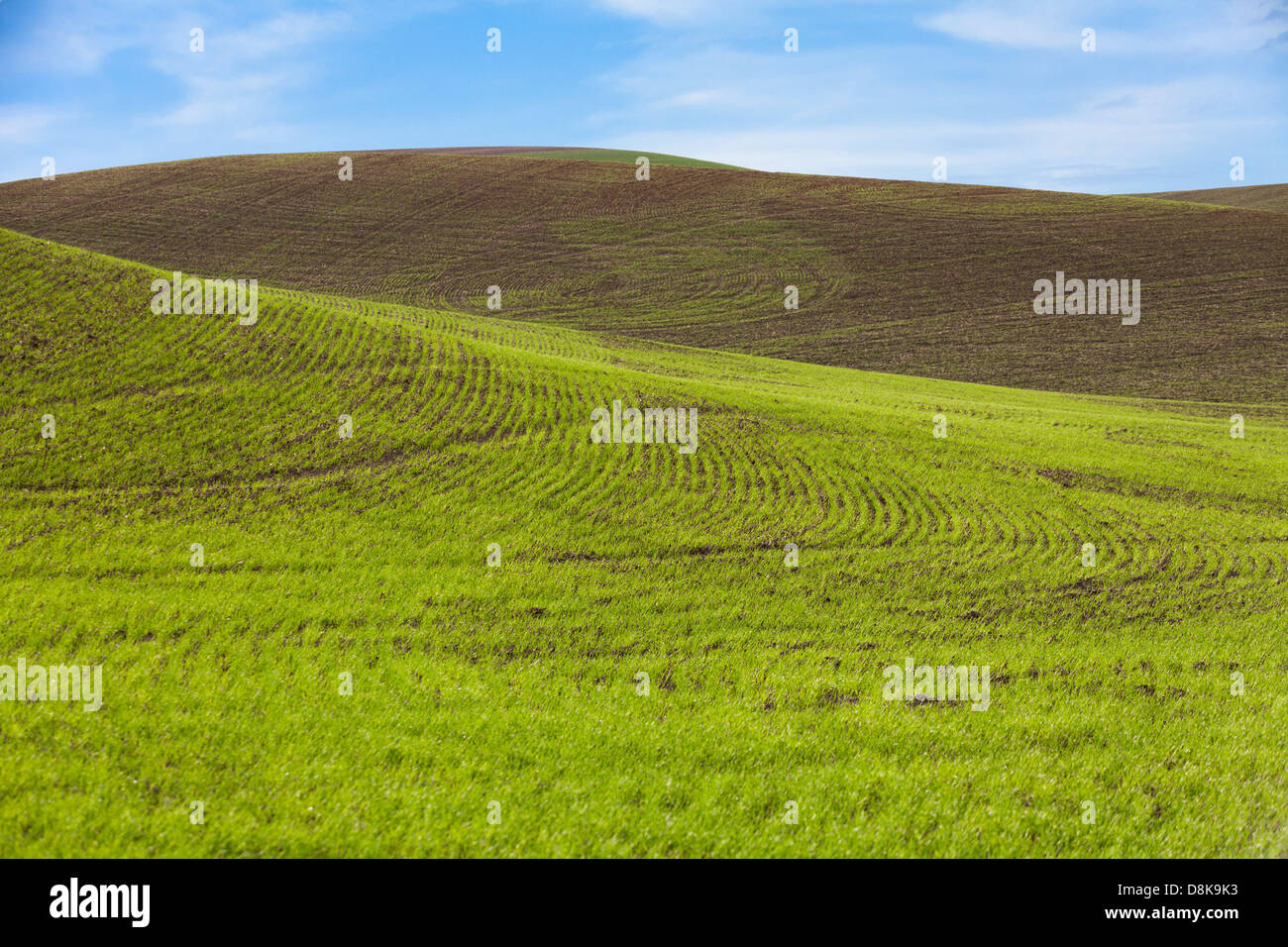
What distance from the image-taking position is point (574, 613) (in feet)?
55.7

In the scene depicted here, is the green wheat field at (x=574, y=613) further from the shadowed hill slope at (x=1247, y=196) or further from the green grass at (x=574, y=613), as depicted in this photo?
the shadowed hill slope at (x=1247, y=196)

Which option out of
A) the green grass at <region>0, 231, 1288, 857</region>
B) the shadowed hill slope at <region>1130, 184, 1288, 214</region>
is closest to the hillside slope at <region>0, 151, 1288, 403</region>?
the green grass at <region>0, 231, 1288, 857</region>

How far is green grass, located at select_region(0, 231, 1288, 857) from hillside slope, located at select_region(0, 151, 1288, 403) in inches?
1217

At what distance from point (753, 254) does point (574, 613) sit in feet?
247

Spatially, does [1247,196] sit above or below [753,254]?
above

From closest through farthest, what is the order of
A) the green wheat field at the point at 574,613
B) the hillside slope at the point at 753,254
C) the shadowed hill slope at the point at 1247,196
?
the green wheat field at the point at 574,613 → the hillside slope at the point at 753,254 → the shadowed hill slope at the point at 1247,196

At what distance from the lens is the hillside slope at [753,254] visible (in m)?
64.9

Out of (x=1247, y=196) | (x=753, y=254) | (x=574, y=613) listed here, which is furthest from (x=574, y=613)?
(x=1247, y=196)

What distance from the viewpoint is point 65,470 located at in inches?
867

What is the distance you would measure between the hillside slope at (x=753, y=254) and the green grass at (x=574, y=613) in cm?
3092

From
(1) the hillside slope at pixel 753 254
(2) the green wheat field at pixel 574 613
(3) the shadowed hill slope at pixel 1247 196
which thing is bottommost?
(2) the green wheat field at pixel 574 613

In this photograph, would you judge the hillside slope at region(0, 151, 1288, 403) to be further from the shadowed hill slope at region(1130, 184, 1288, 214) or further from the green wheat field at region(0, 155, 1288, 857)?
the shadowed hill slope at region(1130, 184, 1288, 214)

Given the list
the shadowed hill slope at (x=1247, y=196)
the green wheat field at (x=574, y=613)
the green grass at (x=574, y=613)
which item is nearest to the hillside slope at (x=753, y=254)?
the green wheat field at (x=574, y=613)

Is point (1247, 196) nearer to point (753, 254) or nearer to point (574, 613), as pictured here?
point (753, 254)
